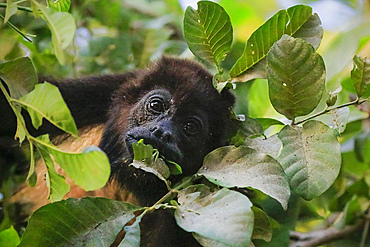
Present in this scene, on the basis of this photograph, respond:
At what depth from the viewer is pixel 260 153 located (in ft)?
4.87

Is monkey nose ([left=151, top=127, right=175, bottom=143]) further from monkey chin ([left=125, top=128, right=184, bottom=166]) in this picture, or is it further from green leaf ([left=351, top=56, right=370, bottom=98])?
green leaf ([left=351, top=56, right=370, bottom=98])

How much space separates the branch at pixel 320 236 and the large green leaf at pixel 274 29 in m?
1.19

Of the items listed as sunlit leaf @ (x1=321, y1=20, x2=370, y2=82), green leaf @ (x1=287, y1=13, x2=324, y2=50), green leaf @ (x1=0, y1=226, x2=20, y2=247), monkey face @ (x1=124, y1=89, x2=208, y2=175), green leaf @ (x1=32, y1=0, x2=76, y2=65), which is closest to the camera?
green leaf @ (x1=32, y1=0, x2=76, y2=65)

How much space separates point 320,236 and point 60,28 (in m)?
1.99

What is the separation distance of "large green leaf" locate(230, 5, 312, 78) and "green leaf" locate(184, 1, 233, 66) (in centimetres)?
9

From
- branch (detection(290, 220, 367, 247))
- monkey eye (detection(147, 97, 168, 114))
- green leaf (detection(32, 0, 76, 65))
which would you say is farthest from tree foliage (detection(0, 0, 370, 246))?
monkey eye (detection(147, 97, 168, 114))

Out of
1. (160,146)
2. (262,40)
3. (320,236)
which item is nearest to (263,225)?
(160,146)

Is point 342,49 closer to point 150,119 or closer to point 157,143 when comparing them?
point 150,119

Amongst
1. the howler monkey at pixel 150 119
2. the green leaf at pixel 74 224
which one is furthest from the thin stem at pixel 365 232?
the green leaf at pixel 74 224

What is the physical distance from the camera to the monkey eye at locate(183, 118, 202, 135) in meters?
2.23

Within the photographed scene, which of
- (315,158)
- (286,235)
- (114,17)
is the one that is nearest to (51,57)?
(114,17)

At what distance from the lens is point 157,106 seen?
2227mm

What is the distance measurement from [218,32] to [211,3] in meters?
0.12

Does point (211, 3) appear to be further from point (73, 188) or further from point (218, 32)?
point (73, 188)
